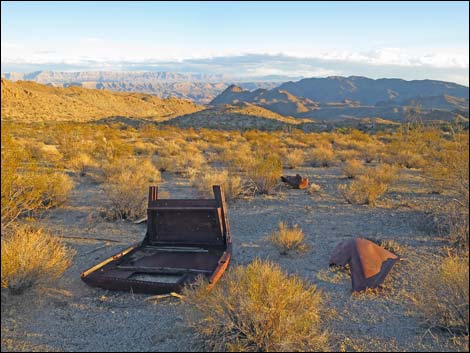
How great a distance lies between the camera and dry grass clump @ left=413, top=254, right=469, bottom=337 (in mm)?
4578

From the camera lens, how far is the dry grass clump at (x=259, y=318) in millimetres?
4199

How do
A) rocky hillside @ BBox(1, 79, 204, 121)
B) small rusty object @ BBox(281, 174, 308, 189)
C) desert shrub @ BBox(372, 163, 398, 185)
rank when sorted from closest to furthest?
small rusty object @ BBox(281, 174, 308, 189) → desert shrub @ BBox(372, 163, 398, 185) → rocky hillside @ BBox(1, 79, 204, 121)

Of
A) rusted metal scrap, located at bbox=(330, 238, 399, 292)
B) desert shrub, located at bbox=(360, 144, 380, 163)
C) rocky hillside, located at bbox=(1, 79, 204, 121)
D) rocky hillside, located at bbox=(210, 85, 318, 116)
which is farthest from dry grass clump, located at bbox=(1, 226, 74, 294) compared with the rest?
rocky hillside, located at bbox=(210, 85, 318, 116)

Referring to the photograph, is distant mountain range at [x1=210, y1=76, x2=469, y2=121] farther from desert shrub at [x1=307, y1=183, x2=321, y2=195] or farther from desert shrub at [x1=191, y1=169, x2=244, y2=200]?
desert shrub at [x1=191, y1=169, x2=244, y2=200]

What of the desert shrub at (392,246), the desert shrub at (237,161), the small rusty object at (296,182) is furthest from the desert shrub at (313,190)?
the desert shrub at (392,246)

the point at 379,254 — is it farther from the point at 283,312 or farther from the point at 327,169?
the point at 327,169

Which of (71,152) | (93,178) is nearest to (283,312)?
(93,178)

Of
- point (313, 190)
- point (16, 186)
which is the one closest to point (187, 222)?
point (16, 186)

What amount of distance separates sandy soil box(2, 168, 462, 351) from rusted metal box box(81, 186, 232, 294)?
0.51 metres

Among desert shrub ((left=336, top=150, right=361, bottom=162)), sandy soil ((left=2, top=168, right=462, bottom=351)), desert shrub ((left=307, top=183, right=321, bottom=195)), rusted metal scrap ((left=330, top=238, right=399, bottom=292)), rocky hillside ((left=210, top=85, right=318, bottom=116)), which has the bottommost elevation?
rocky hillside ((left=210, top=85, right=318, bottom=116))

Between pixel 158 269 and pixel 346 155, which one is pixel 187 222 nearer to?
pixel 158 269

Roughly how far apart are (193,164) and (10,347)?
13.2 metres

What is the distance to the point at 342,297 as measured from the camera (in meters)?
5.66

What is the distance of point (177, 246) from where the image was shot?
7.32 meters
